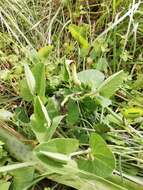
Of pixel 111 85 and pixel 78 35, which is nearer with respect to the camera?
pixel 111 85

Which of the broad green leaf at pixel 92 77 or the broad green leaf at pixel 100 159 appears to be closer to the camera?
the broad green leaf at pixel 100 159

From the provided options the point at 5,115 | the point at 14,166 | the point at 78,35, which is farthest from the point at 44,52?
the point at 14,166

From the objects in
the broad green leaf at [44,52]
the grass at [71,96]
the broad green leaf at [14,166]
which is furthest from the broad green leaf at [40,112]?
the broad green leaf at [44,52]

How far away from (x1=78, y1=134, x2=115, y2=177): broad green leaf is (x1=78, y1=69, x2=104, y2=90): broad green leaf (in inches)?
7.9

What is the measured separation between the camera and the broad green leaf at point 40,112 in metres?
1.16

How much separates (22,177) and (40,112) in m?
0.17

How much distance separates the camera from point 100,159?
44.0 inches

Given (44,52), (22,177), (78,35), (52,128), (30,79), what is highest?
(78,35)

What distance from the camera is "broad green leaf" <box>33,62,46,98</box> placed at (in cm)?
122

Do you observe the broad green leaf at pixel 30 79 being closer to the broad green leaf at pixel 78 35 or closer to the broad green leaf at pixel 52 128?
the broad green leaf at pixel 52 128

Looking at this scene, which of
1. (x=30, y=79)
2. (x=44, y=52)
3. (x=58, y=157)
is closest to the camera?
(x=58, y=157)

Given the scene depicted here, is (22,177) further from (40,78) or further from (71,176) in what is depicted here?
(40,78)

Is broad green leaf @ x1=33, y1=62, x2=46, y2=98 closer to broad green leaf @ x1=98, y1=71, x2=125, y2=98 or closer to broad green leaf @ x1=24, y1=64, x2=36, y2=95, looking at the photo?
broad green leaf @ x1=24, y1=64, x2=36, y2=95

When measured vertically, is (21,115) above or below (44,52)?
below
